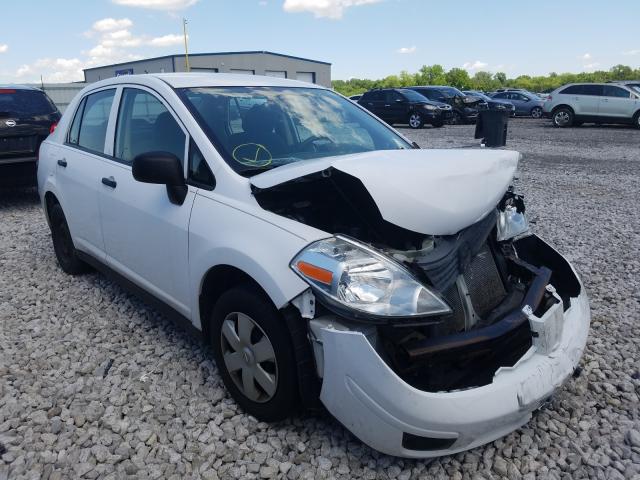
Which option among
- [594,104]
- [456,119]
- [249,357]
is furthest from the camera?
[456,119]

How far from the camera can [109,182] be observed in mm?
3387

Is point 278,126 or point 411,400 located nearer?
point 411,400

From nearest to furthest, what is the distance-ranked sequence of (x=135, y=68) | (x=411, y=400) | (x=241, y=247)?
(x=411, y=400) → (x=241, y=247) → (x=135, y=68)

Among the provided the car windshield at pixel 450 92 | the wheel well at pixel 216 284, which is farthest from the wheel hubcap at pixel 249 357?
the car windshield at pixel 450 92

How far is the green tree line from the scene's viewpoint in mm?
74812

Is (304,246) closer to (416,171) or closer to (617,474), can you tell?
(416,171)

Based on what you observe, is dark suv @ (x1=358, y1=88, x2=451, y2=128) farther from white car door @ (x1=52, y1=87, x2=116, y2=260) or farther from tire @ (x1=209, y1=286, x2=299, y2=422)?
tire @ (x1=209, y1=286, x2=299, y2=422)

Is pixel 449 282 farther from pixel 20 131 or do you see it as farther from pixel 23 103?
pixel 23 103

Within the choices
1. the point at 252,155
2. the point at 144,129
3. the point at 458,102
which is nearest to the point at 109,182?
the point at 144,129

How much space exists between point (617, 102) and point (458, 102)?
20.6 ft

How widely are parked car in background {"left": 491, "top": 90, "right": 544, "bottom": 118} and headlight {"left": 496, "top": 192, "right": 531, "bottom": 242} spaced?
25509mm

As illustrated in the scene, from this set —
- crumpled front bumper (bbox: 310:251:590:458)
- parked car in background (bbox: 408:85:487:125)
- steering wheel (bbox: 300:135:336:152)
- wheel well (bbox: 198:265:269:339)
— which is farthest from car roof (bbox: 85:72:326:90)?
parked car in background (bbox: 408:85:487:125)

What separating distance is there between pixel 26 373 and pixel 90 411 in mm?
687

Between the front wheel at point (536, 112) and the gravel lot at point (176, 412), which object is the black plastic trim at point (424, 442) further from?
the front wheel at point (536, 112)
